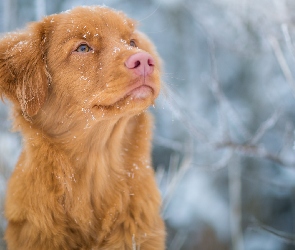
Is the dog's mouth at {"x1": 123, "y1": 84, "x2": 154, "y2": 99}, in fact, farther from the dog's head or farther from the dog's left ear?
the dog's left ear

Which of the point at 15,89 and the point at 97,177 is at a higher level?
the point at 15,89

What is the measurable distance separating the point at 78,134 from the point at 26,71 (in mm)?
552

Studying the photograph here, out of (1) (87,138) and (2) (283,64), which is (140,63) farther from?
(2) (283,64)

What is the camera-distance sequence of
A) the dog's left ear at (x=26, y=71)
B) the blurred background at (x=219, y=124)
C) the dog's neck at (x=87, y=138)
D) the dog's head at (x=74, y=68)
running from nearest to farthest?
the dog's head at (x=74, y=68) → the dog's left ear at (x=26, y=71) → the dog's neck at (x=87, y=138) → the blurred background at (x=219, y=124)

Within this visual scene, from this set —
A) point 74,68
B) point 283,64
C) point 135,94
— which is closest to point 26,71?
point 74,68

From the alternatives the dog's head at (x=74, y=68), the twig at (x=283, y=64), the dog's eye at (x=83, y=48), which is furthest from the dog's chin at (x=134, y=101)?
the twig at (x=283, y=64)

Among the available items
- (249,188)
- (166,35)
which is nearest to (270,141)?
(249,188)

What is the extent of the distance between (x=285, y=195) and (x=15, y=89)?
5.41 meters

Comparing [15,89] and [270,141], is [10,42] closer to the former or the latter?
[15,89]

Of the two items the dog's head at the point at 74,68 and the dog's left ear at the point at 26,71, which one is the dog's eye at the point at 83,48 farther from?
the dog's left ear at the point at 26,71

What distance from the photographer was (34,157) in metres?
3.15

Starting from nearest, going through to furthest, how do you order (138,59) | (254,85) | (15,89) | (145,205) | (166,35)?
(138,59) < (15,89) < (145,205) < (166,35) < (254,85)

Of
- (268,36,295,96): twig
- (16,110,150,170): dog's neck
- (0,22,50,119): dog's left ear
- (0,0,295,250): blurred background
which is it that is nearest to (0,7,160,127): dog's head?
(0,22,50,119): dog's left ear

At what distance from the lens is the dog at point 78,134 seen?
3037 millimetres
